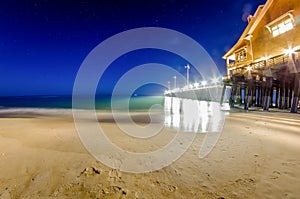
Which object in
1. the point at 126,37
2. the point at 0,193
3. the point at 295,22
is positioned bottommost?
the point at 0,193

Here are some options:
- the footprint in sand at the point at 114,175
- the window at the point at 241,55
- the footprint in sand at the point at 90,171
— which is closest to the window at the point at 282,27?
the window at the point at 241,55

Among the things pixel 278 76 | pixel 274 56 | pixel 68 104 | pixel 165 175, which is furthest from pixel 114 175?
pixel 68 104

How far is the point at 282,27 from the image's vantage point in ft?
55.6

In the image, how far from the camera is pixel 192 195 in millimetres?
3217

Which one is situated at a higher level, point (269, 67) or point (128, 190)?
point (269, 67)

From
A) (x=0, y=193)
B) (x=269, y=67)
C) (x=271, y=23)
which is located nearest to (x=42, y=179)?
(x=0, y=193)

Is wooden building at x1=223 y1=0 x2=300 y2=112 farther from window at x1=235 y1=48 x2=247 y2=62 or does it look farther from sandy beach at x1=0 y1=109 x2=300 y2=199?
sandy beach at x1=0 y1=109 x2=300 y2=199

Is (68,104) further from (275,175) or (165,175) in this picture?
(275,175)

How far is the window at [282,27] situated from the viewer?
15906 mm

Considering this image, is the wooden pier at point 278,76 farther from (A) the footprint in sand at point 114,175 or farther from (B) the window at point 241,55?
(A) the footprint in sand at point 114,175

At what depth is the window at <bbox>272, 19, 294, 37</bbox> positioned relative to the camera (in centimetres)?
1591

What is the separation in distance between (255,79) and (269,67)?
1.83 meters

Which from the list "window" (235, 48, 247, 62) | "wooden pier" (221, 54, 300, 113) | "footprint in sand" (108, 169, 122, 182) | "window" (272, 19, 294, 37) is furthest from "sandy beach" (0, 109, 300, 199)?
"window" (235, 48, 247, 62)

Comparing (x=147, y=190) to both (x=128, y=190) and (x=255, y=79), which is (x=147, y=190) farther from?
(x=255, y=79)
